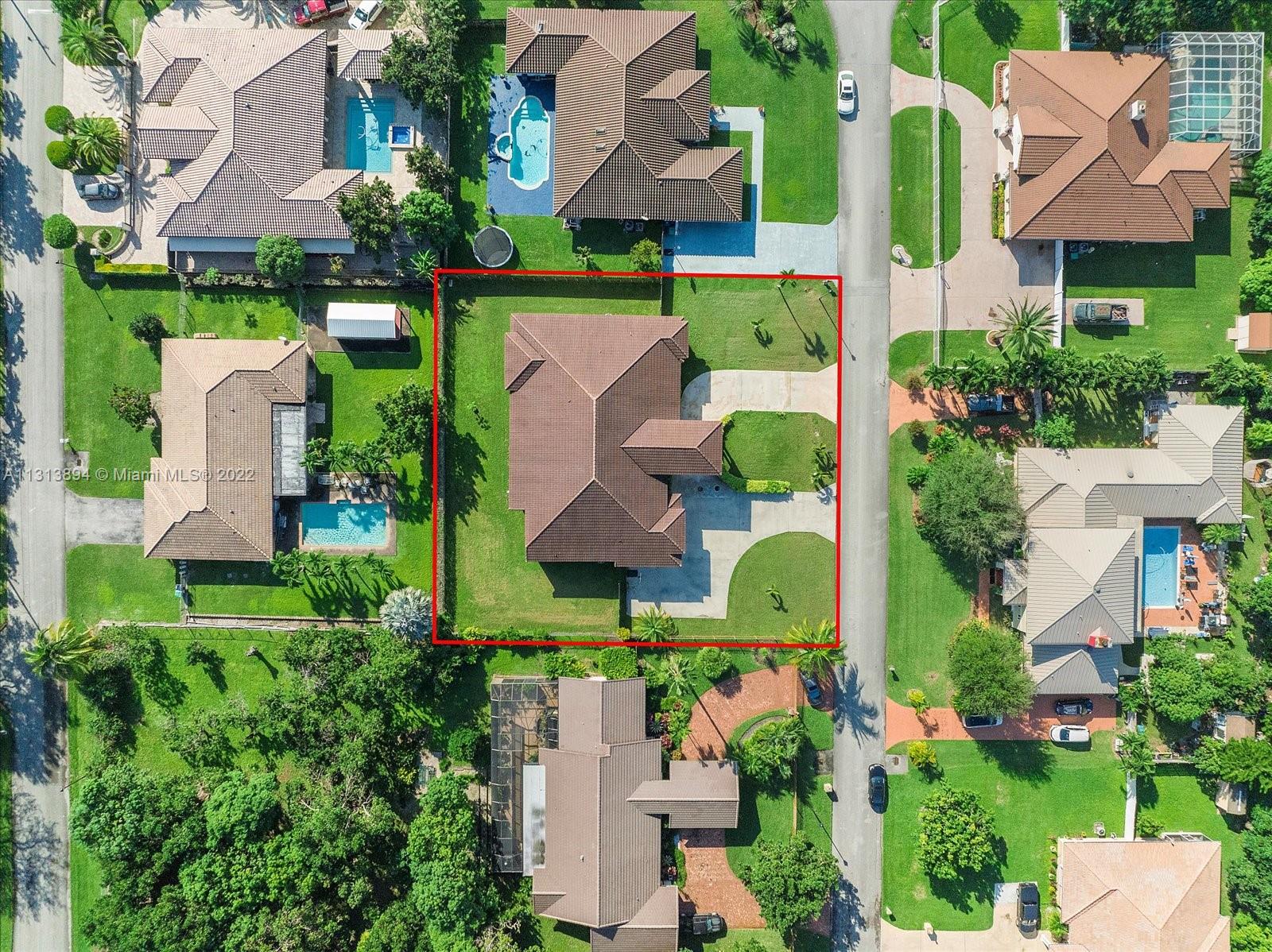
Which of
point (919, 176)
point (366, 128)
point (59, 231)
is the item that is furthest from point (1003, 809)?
point (59, 231)

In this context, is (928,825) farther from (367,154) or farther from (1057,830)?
(367,154)

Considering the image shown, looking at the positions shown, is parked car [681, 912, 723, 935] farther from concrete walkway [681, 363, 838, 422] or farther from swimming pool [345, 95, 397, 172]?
swimming pool [345, 95, 397, 172]

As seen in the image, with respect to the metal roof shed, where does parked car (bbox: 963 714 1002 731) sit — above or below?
below

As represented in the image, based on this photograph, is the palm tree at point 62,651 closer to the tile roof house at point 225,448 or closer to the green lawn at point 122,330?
the tile roof house at point 225,448

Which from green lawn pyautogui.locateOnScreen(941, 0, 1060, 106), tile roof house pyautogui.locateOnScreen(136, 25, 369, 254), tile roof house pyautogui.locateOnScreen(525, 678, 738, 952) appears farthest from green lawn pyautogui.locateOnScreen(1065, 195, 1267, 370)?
tile roof house pyautogui.locateOnScreen(136, 25, 369, 254)

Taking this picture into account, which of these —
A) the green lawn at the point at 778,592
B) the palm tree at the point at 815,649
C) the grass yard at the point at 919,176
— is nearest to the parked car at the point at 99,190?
the green lawn at the point at 778,592

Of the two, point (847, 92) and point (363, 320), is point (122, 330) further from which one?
point (847, 92)

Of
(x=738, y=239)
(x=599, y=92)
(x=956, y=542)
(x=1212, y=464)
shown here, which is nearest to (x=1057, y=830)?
(x=956, y=542)
